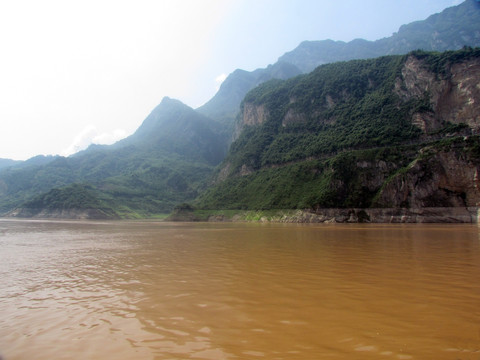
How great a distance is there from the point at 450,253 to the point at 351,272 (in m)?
10.3

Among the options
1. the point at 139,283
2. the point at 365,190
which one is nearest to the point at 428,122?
the point at 365,190

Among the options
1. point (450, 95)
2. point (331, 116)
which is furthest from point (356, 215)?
point (331, 116)

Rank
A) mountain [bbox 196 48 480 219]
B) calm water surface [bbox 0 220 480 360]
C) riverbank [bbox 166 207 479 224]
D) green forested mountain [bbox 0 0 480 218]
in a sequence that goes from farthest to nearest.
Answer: green forested mountain [bbox 0 0 480 218]
mountain [bbox 196 48 480 219]
riverbank [bbox 166 207 479 224]
calm water surface [bbox 0 220 480 360]

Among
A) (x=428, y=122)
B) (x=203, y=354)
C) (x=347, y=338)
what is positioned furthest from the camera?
(x=428, y=122)

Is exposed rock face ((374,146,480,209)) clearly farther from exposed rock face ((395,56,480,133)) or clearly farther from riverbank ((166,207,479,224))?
exposed rock face ((395,56,480,133))

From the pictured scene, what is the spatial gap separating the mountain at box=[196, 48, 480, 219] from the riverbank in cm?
219

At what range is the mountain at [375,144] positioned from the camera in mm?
77375

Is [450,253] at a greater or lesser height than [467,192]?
lesser

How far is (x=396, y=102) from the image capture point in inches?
4621

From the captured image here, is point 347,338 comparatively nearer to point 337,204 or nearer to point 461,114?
point 337,204

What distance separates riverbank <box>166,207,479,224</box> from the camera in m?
70.1

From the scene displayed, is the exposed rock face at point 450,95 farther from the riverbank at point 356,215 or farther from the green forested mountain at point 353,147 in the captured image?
the riverbank at point 356,215

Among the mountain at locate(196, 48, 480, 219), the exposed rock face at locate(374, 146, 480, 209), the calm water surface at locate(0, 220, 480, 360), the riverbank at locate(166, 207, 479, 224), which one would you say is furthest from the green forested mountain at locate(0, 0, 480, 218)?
the calm water surface at locate(0, 220, 480, 360)

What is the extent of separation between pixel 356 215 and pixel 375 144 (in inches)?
1292
